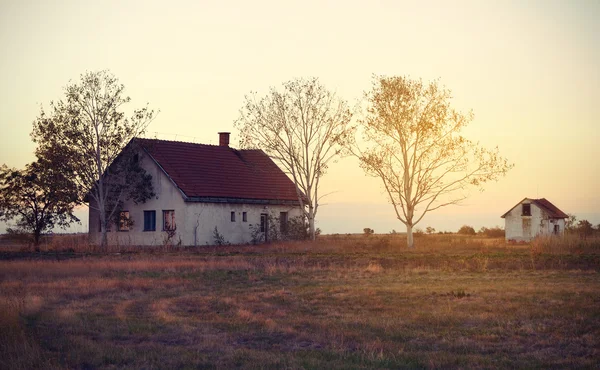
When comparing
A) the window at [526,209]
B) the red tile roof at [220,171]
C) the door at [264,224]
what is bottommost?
the door at [264,224]

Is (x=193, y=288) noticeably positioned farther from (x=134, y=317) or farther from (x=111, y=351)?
(x=111, y=351)

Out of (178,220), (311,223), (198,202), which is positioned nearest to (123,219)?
(178,220)

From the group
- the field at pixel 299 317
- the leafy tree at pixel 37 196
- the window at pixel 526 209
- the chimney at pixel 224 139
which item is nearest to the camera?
the field at pixel 299 317

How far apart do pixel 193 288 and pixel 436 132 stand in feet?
76.9

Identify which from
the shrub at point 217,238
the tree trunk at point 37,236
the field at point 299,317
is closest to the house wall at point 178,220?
the shrub at point 217,238

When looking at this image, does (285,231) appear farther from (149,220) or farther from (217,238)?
(149,220)

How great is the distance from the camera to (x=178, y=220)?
40.6m

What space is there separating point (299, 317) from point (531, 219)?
48811 millimetres

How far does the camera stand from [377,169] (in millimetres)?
40031

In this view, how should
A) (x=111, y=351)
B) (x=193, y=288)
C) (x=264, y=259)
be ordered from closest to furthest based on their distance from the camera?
(x=111, y=351) → (x=193, y=288) → (x=264, y=259)

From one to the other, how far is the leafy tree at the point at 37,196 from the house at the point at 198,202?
160 inches

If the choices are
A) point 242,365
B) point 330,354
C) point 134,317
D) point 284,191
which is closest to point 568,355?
point 330,354

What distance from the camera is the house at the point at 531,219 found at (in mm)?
58047

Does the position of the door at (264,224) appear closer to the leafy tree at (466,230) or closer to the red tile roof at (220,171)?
the red tile roof at (220,171)
